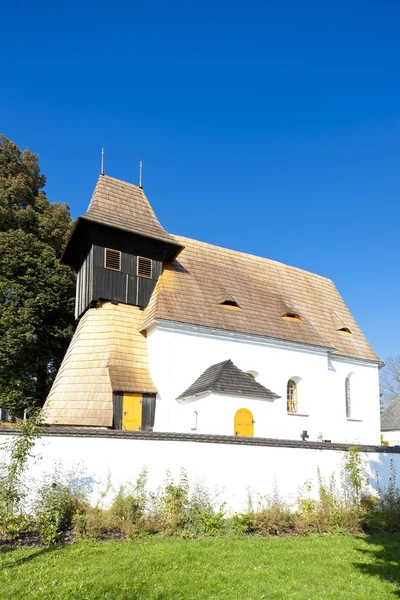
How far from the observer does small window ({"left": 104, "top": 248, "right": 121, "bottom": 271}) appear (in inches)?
753

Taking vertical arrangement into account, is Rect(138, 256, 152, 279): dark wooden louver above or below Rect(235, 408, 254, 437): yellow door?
above

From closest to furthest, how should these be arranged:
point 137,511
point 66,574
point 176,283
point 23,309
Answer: point 66,574, point 137,511, point 176,283, point 23,309

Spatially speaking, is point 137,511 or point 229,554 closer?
point 229,554

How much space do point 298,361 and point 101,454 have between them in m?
13.4

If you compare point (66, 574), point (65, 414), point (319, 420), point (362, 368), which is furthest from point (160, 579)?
point (362, 368)

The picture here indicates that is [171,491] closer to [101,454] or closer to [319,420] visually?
[101,454]

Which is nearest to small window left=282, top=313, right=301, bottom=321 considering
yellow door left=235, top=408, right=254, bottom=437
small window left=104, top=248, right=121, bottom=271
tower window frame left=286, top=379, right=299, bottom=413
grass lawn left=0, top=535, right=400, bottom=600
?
tower window frame left=286, top=379, right=299, bottom=413

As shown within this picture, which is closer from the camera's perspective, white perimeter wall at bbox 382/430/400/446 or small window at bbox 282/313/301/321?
small window at bbox 282/313/301/321

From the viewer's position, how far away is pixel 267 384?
20281 mm

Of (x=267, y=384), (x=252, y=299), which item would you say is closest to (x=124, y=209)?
(x=252, y=299)

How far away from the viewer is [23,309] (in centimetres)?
2400

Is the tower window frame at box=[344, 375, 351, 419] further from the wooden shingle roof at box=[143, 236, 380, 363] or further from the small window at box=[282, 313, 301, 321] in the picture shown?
the small window at box=[282, 313, 301, 321]

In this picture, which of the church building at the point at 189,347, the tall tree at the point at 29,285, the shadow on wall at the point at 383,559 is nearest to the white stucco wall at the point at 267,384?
the church building at the point at 189,347

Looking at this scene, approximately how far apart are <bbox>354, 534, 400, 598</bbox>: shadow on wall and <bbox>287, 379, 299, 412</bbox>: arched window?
11141 millimetres
